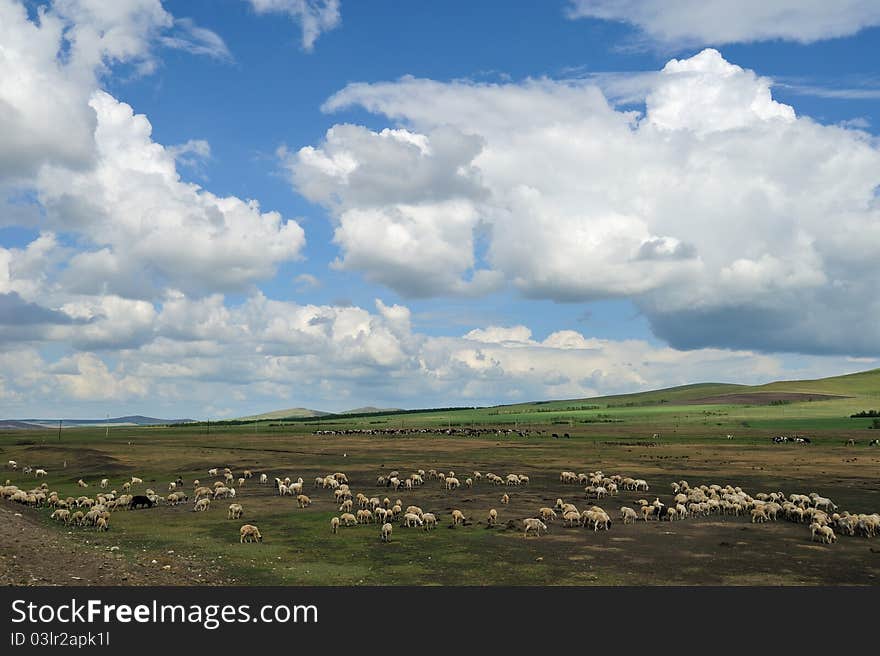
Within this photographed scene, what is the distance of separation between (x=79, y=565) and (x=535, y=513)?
926 inches

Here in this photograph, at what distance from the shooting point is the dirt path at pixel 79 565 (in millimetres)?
18969

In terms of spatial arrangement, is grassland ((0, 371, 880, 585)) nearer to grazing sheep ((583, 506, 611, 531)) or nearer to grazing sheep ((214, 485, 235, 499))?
grazing sheep ((583, 506, 611, 531))

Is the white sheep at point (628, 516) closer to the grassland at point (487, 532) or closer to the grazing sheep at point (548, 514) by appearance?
the grassland at point (487, 532)

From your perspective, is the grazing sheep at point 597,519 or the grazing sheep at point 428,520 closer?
the grazing sheep at point 597,519

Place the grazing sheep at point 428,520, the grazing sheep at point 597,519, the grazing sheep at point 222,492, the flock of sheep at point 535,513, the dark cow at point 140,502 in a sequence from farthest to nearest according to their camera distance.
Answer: the grazing sheep at point 222,492
the dark cow at point 140,502
the grazing sheep at point 428,520
the grazing sheep at point 597,519
the flock of sheep at point 535,513

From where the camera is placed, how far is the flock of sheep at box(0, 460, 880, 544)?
→ 31.1 meters

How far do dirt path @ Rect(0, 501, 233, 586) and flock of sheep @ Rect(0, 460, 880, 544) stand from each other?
559cm

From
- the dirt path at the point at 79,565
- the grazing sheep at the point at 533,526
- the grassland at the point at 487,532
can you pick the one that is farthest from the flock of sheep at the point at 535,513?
the dirt path at the point at 79,565

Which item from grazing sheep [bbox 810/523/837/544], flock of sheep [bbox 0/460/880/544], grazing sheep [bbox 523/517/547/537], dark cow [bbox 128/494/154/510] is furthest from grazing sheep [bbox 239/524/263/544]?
grazing sheep [bbox 810/523/837/544]

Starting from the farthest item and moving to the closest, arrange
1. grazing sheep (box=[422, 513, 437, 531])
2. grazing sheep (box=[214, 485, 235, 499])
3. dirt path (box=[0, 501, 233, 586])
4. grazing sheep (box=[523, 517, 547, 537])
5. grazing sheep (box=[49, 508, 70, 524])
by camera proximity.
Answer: grazing sheep (box=[214, 485, 235, 499]) → grazing sheep (box=[49, 508, 70, 524]) → grazing sheep (box=[422, 513, 437, 531]) → grazing sheep (box=[523, 517, 547, 537]) → dirt path (box=[0, 501, 233, 586])

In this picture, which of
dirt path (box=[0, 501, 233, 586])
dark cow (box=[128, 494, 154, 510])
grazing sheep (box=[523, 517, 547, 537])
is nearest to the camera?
dirt path (box=[0, 501, 233, 586])

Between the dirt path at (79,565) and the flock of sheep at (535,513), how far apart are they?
5594mm

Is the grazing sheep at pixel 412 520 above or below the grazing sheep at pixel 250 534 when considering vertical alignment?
below

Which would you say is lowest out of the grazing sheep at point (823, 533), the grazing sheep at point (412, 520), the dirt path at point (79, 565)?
the grazing sheep at point (823, 533)
